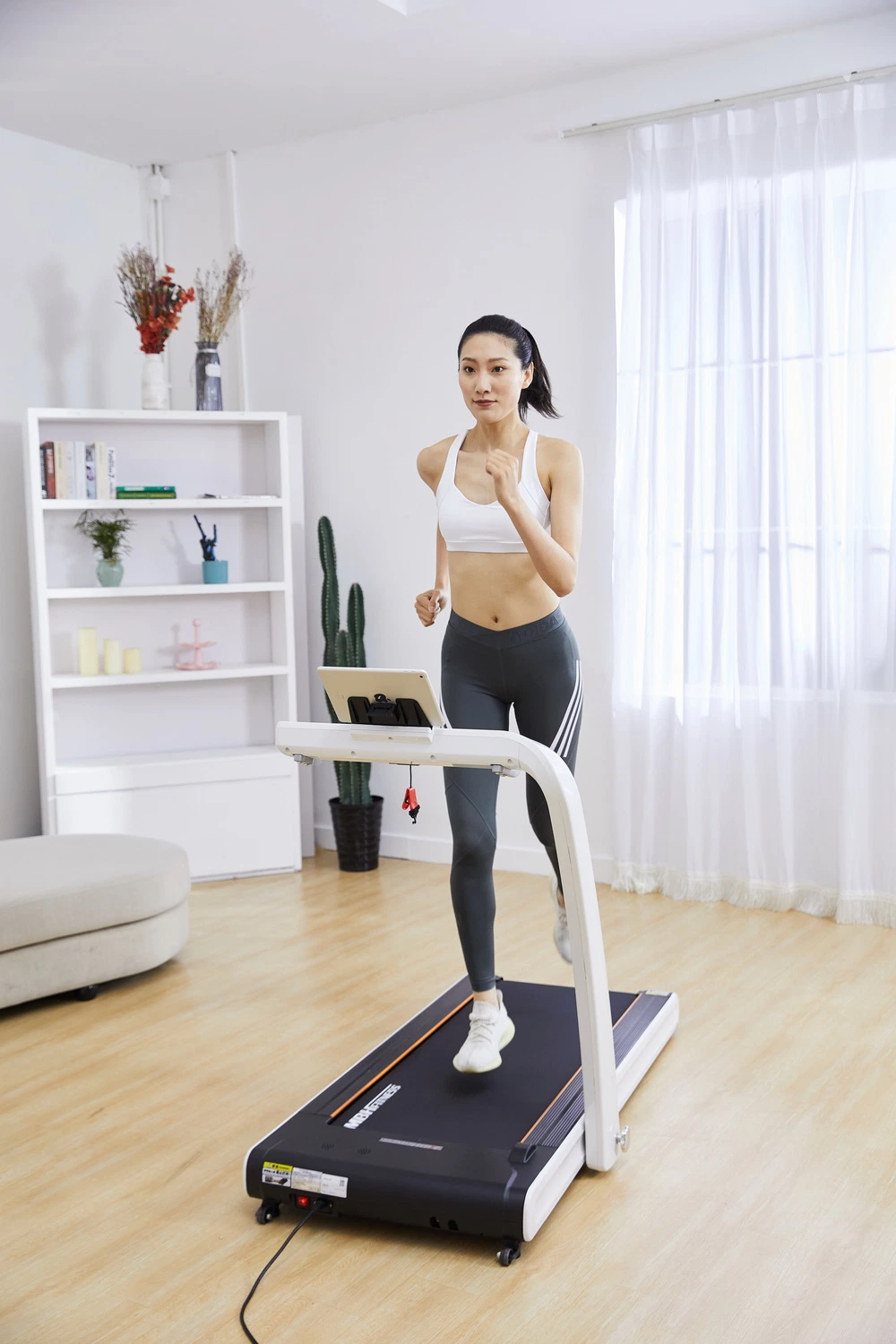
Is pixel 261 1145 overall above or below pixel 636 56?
below

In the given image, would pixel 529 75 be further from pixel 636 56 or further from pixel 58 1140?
pixel 58 1140

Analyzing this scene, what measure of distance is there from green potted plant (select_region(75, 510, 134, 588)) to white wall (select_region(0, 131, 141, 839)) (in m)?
0.31

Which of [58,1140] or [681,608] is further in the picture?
[681,608]

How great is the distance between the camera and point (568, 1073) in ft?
8.15

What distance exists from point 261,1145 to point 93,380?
145 inches

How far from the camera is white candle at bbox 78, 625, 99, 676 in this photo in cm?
452

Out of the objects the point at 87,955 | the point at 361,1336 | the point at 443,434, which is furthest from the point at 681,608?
the point at 361,1336

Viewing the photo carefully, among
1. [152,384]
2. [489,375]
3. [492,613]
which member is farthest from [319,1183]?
[152,384]

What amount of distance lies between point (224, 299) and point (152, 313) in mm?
300

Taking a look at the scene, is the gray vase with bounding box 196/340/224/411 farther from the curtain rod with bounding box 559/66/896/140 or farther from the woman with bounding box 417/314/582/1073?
the woman with bounding box 417/314/582/1073

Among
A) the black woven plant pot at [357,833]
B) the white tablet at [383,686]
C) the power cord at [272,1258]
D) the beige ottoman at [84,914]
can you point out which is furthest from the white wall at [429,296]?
the power cord at [272,1258]

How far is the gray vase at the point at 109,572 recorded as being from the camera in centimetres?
454

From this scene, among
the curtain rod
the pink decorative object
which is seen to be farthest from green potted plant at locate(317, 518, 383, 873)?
the curtain rod

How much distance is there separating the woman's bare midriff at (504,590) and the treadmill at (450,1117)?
0.48 metres
